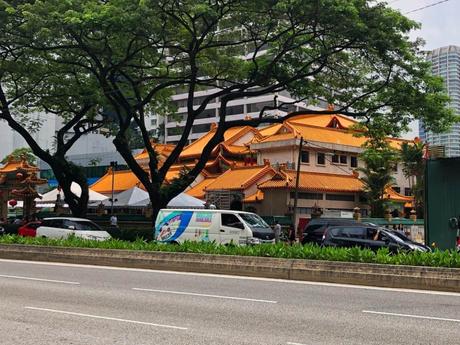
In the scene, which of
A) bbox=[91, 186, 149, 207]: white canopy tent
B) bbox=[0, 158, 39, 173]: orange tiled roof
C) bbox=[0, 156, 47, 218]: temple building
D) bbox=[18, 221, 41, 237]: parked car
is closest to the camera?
bbox=[18, 221, 41, 237]: parked car

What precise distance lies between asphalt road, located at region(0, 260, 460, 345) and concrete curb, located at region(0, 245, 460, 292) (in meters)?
0.53

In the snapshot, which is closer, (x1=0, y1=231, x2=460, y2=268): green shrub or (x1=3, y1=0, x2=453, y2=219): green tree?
(x1=0, y1=231, x2=460, y2=268): green shrub

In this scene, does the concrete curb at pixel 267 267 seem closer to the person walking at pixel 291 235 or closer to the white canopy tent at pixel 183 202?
the white canopy tent at pixel 183 202

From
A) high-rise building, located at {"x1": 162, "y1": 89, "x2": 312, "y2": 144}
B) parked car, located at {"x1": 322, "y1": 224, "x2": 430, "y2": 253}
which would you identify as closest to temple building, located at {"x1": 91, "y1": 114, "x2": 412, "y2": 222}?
parked car, located at {"x1": 322, "y1": 224, "x2": 430, "y2": 253}

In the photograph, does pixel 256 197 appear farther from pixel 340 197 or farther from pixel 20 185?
pixel 20 185

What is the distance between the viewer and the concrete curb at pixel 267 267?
13.8 metres

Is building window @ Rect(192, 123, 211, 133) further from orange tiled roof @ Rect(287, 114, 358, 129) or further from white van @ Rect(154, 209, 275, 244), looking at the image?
white van @ Rect(154, 209, 275, 244)

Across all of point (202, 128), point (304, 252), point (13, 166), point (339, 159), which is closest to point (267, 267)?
point (304, 252)

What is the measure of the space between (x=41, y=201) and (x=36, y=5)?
26852 millimetres

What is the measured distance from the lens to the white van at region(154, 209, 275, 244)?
80.2 ft

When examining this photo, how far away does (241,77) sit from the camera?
30406 mm

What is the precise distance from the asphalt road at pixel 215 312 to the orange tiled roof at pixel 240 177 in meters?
30.0

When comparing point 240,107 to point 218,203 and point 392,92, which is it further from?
point 392,92

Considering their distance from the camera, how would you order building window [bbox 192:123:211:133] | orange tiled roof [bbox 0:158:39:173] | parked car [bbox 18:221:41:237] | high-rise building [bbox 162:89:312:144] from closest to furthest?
parked car [bbox 18:221:41:237]
orange tiled roof [bbox 0:158:39:173]
high-rise building [bbox 162:89:312:144]
building window [bbox 192:123:211:133]
